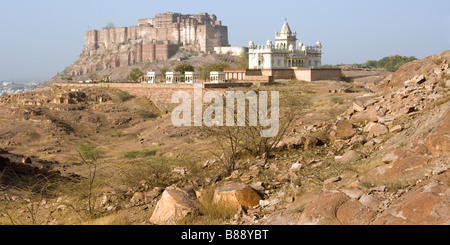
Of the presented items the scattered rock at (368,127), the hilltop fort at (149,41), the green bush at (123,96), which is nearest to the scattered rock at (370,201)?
the scattered rock at (368,127)

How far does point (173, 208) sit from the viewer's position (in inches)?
291

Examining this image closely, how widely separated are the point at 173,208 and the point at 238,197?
934mm

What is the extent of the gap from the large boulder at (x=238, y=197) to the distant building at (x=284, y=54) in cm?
3390

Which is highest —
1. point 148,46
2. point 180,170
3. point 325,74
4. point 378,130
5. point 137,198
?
point 148,46

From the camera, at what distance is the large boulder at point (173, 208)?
7.28 meters

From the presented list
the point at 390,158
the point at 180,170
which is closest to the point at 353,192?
the point at 390,158

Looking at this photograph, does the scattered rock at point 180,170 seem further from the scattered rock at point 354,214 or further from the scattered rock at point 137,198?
the scattered rock at point 354,214

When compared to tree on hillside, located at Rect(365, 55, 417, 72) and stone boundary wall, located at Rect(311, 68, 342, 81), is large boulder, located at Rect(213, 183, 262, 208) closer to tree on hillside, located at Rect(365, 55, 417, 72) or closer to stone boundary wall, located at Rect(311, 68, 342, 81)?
stone boundary wall, located at Rect(311, 68, 342, 81)

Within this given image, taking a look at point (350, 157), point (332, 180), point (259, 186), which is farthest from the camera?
point (350, 157)

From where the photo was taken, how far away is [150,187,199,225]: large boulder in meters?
7.28

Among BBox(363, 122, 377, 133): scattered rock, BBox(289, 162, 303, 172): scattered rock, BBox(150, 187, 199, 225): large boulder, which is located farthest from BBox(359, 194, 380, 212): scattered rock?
BBox(363, 122, 377, 133): scattered rock

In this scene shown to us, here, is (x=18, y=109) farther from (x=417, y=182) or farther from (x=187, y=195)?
(x=417, y=182)

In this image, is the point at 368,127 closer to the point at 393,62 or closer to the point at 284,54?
the point at 284,54
